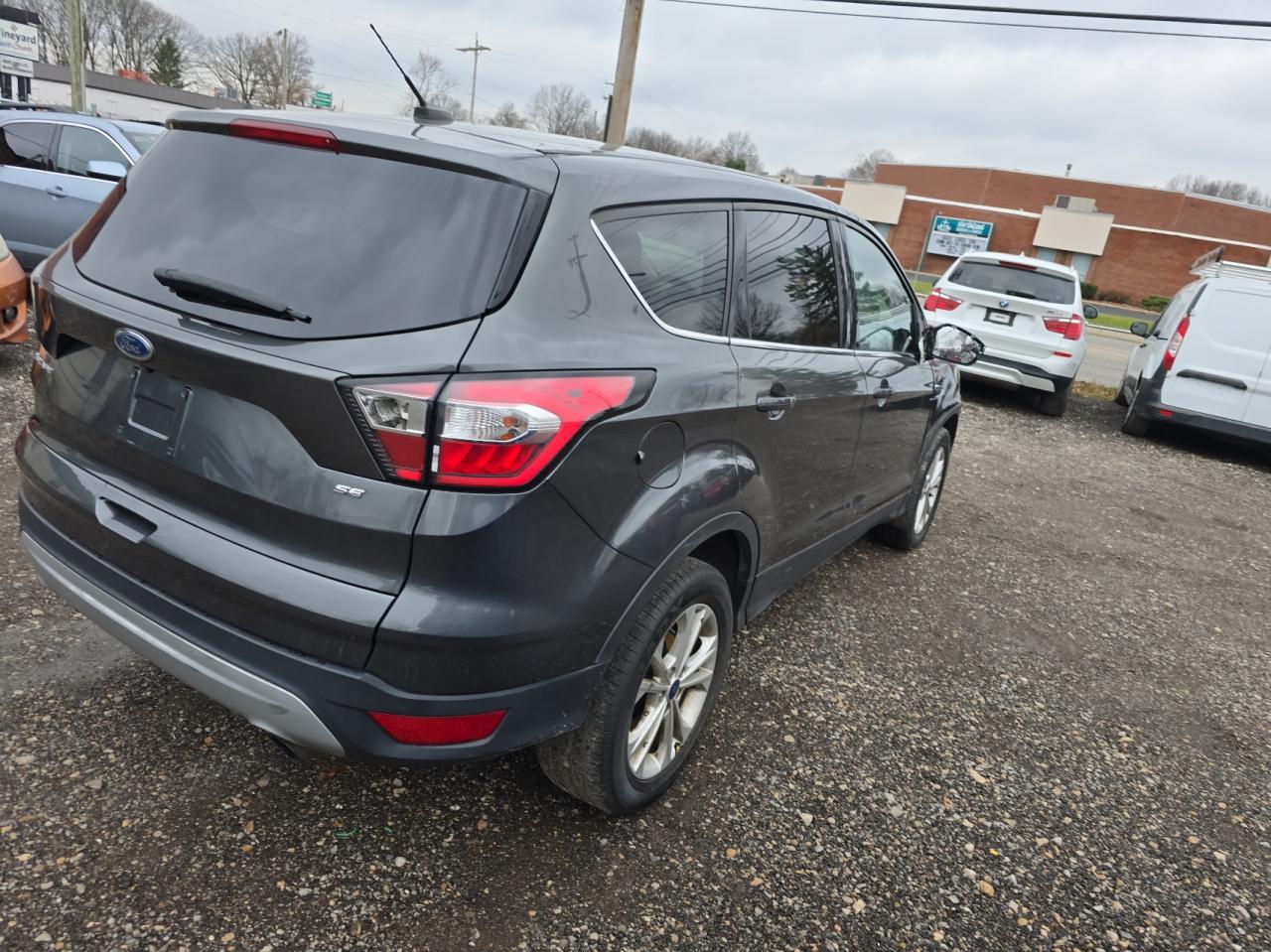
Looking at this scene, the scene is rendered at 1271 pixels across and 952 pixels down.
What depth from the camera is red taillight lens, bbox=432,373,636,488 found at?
1761 mm

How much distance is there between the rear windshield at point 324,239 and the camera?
1863 millimetres

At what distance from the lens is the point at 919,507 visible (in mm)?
4957

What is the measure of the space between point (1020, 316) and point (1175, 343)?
4.89 feet

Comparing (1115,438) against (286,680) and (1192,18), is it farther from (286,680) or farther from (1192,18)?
(286,680)

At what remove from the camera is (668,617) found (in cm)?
230

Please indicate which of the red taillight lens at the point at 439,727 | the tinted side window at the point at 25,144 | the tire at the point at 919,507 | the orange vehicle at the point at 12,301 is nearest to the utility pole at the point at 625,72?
the tinted side window at the point at 25,144

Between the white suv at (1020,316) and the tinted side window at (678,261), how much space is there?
756 centimetres

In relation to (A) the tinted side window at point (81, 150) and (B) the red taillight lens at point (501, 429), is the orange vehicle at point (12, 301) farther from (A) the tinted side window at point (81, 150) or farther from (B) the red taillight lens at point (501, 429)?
(B) the red taillight lens at point (501, 429)

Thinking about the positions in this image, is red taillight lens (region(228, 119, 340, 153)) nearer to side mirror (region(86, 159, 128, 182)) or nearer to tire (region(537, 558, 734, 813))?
tire (region(537, 558, 734, 813))

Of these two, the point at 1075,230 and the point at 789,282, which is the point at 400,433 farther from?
the point at 1075,230

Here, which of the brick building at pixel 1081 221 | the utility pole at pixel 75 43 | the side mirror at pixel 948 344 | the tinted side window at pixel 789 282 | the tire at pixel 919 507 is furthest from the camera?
the brick building at pixel 1081 221

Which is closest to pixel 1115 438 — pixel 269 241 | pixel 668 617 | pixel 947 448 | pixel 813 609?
pixel 947 448

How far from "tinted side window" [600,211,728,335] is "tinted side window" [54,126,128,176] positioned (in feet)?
24.2

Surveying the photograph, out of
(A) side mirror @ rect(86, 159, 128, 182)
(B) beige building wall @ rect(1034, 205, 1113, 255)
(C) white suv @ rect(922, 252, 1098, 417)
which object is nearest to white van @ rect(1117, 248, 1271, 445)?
(C) white suv @ rect(922, 252, 1098, 417)
